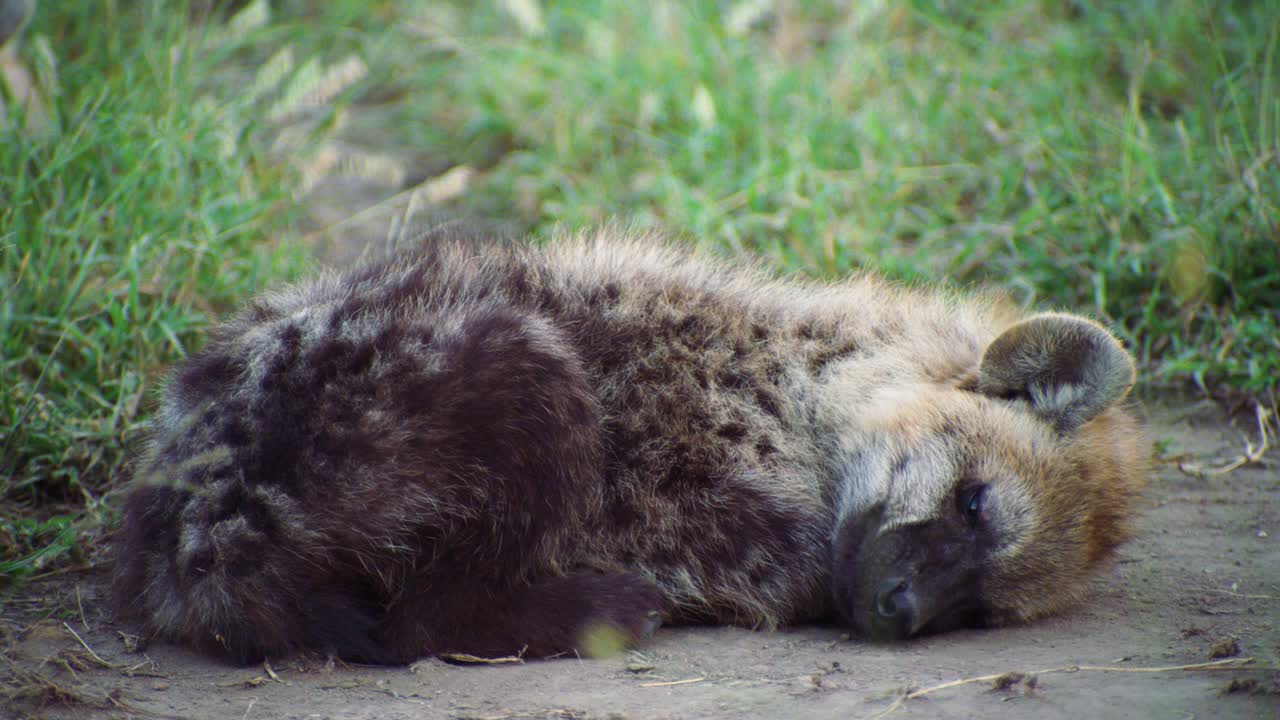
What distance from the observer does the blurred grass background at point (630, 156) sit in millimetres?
4328

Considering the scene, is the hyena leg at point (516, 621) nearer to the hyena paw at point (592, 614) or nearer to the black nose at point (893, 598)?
the hyena paw at point (592, 614)

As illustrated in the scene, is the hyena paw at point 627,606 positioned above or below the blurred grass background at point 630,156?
below

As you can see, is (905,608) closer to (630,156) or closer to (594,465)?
(594,465)

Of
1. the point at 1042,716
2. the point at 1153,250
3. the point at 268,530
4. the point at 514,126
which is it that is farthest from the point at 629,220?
the point at 1042,716

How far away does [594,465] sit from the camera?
331 centimetres

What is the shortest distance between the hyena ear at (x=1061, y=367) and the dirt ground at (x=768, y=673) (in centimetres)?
56

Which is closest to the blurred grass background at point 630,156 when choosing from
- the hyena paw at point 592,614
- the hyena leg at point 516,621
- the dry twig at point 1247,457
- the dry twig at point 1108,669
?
the dry twig at point 1247,457

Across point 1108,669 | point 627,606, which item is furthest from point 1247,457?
point 627,606

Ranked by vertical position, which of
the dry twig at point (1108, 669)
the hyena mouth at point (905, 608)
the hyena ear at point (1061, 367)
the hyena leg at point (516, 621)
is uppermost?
the hyena ear at point (1061, 367)

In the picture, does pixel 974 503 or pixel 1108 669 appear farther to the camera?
pixel 974 503

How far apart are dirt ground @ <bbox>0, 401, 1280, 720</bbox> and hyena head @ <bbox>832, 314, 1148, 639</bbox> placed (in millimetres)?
119

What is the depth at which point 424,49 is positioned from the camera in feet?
23.7

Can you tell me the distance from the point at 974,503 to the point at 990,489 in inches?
2.2

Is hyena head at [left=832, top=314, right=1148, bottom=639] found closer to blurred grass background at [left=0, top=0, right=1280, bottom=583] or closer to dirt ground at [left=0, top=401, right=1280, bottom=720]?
dirt ground at [left=0, top=401, right=1280, bottom=720]
